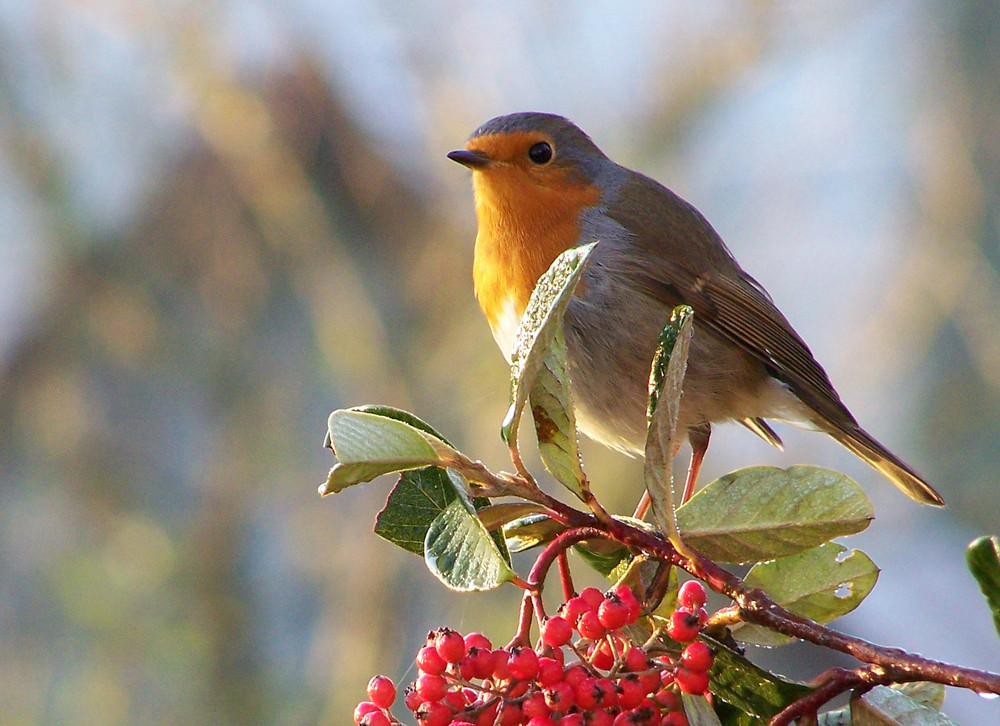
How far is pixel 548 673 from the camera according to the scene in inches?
34.7

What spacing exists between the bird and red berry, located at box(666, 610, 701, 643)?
128cm

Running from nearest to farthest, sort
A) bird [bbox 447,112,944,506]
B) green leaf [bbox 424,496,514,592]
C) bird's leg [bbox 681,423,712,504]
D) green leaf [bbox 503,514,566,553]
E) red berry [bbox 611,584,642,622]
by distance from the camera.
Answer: green leaf [bbox 424,496,514,592]
red berry [bbox 611,584,642,622]
green leaf [bbox 503,514,566,553]
bird [bbox 447,112,944,506]
bird's leg [bbox 681,423,712,504]

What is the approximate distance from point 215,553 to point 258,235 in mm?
2424

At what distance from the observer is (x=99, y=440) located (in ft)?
24.0

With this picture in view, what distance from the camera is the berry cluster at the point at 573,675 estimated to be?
87 cm

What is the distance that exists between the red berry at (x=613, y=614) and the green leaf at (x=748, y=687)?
7 centimetres

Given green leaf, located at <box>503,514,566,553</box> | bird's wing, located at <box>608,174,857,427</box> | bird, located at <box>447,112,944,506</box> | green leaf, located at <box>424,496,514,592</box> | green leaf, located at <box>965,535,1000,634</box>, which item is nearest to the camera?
green leaf, located at <box>965,535,1000,634</box>

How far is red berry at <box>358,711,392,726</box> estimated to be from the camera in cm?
97

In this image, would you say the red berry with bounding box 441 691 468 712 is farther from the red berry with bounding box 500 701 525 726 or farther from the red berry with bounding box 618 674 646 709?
the red berry with bounding box 618 674 646 709

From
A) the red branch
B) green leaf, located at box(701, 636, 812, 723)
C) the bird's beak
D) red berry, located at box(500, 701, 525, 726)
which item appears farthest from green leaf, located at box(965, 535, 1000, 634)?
the bird's beak

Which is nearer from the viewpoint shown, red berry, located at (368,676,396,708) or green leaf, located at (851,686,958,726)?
green leaf, located at (851,686,958,726)

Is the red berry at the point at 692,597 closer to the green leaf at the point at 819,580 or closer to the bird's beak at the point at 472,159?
the green leaf at the point at 819,580

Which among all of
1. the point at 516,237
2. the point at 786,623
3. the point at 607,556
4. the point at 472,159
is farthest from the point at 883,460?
the point at 786,623

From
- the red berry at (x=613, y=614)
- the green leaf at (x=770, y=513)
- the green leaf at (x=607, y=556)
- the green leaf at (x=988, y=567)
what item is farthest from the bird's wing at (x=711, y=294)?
the green leaf at (x=988, y=567)
